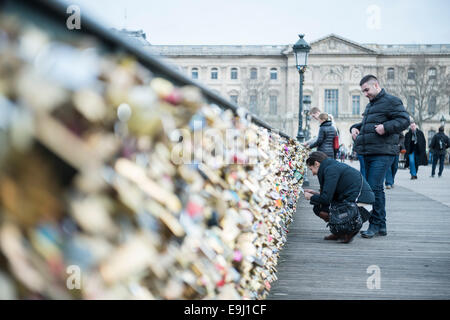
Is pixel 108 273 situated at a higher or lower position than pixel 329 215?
higher

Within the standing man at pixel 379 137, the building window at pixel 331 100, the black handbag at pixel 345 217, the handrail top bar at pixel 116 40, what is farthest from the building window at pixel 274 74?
the handrail top bar at pixel 116 40

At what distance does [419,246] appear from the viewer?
17.7 feet

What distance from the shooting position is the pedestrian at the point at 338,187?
5.44 meters

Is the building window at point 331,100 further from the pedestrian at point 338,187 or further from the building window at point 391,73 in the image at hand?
the pedestrian at point 338,187

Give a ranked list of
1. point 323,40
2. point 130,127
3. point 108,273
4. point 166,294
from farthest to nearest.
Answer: point 323,40 < point 166,294 < point 130,127 < point 108,273

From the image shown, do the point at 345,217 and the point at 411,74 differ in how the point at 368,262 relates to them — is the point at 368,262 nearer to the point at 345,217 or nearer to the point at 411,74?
the point at 345,217

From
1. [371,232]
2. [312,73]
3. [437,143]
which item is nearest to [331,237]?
[371,232]

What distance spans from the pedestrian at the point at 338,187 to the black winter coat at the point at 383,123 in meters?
0.49

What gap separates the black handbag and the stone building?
207ft

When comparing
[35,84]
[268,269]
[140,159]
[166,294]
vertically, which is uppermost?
[35,84]
